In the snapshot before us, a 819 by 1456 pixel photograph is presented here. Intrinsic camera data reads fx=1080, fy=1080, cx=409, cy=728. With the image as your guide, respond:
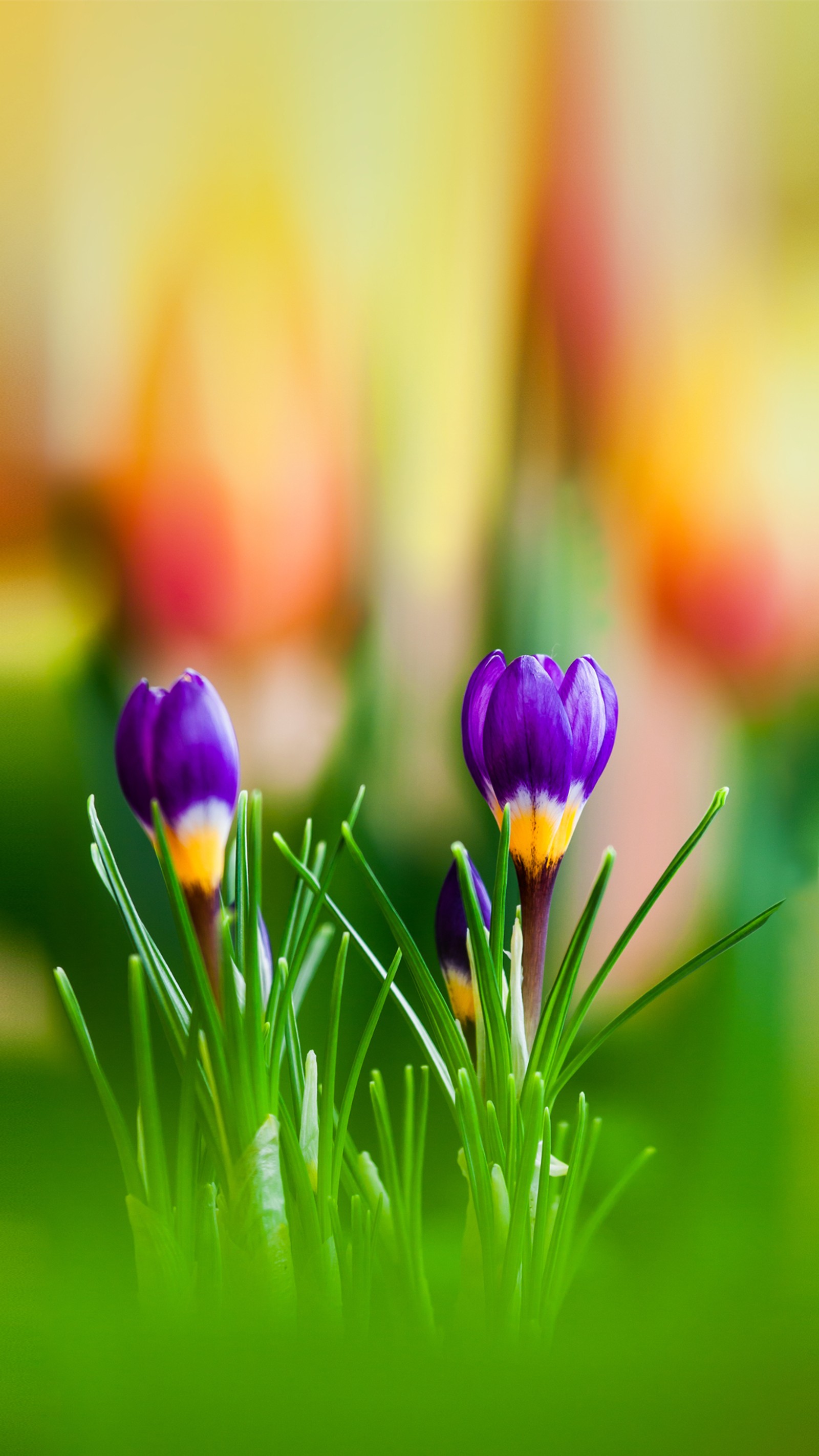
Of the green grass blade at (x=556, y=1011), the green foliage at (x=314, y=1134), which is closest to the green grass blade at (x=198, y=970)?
the green foliage at (x=314, y=1134)

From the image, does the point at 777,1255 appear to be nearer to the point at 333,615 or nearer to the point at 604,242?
the point at 333,615

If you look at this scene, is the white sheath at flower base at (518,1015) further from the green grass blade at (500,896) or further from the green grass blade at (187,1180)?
the green grass blade at (187,1180)

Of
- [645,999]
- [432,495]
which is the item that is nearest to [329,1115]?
[645,999]

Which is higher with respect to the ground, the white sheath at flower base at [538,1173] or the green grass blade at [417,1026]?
the green grass blade at [417,1026]

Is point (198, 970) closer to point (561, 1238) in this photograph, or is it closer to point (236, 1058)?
point (236, 1058)

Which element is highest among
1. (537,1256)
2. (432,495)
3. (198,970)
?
(432,495)

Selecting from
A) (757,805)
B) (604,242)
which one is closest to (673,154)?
(604,242)

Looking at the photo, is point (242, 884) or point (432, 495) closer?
point (242, 884)
